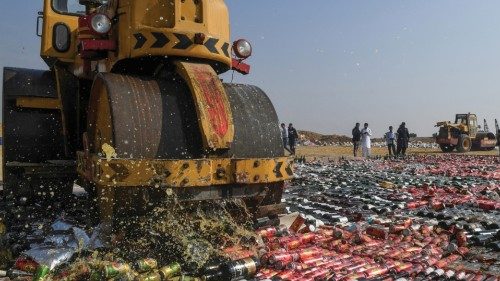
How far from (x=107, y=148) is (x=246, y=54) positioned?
2.86 meters

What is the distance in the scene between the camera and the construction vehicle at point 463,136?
34062 mm

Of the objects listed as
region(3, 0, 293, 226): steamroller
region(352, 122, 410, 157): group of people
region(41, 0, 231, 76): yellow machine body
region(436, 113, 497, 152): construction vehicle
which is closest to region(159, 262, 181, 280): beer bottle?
region(3, 0, 293, 226): steamroller

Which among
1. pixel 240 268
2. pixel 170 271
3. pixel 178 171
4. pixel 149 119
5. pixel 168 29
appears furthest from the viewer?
pixel 168 29

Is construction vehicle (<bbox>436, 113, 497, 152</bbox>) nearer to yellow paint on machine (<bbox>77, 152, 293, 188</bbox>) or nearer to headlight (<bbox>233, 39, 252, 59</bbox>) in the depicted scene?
headlight (<bbox>233, 39, 252, 59</bbox>)

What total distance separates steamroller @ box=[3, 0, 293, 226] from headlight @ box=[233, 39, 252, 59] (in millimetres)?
16

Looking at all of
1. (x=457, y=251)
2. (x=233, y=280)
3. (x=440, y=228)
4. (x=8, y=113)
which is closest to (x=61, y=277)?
(x=233, y=280)

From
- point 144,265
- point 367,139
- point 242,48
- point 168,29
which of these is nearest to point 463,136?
point 367,139

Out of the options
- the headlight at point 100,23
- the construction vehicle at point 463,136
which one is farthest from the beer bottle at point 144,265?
the construction vehicle at point 463,136

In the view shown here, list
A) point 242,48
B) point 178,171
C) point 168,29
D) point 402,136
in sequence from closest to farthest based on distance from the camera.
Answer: point 178,171 → point 168,29 → point 242,48 → point 402,136

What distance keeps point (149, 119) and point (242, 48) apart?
7.68ft

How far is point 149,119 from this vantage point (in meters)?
4.69

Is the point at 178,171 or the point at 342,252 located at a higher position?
the point at 178,171

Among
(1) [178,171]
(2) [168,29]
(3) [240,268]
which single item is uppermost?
(2) [168,29]

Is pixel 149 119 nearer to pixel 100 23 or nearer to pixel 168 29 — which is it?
pixel 168 29
